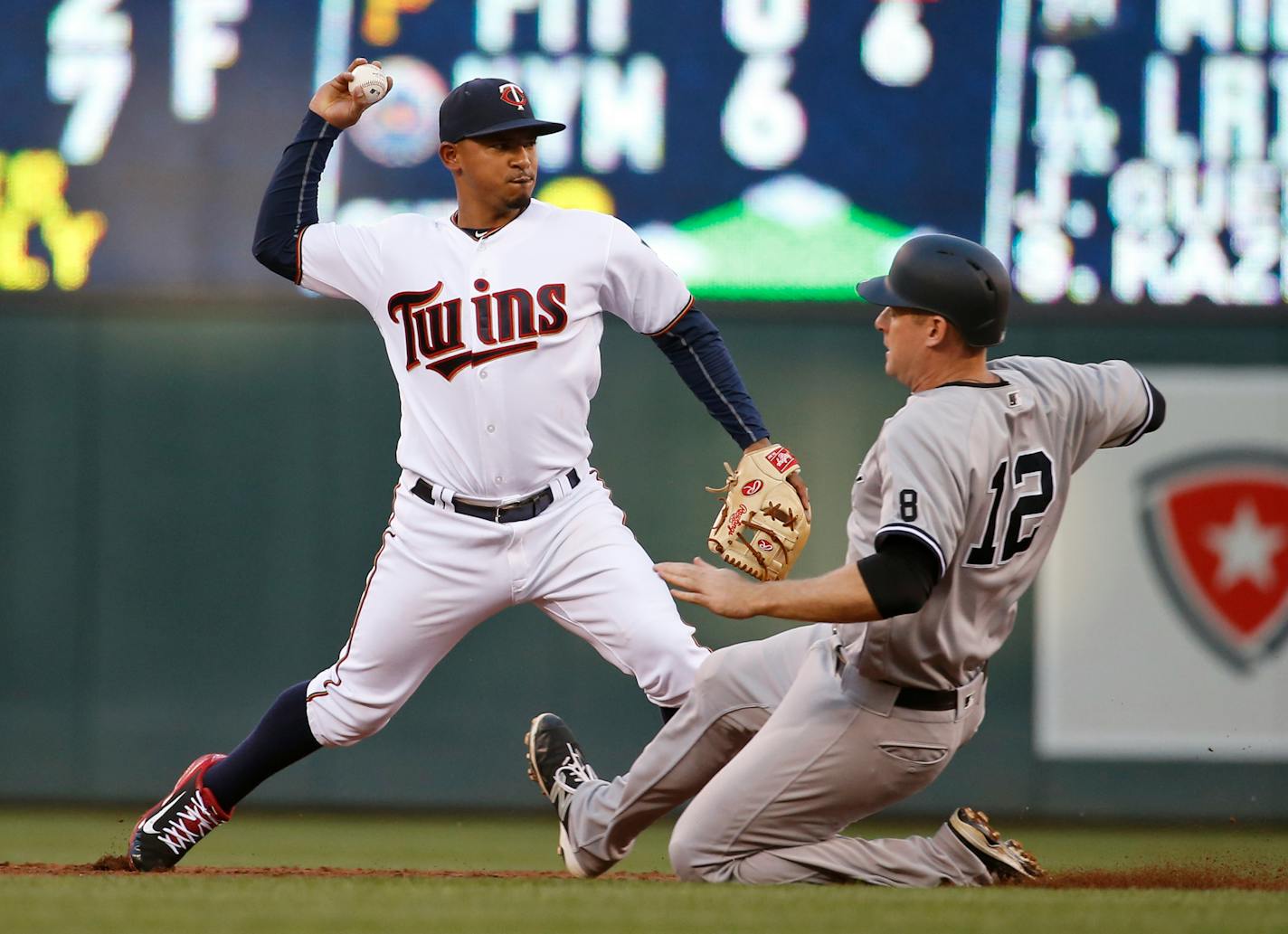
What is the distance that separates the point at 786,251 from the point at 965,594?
313 cm

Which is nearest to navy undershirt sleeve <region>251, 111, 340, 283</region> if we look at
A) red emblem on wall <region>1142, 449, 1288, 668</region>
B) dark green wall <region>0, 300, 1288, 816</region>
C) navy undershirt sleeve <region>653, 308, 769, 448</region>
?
navy undershirt sleeve <region>653, 308, 769, 448</region>

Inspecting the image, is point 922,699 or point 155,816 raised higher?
point 922,699

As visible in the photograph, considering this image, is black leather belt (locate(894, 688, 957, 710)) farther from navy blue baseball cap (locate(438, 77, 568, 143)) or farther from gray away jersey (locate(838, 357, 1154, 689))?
navy blue baseball cap (locate(438, 77, 568, 143))

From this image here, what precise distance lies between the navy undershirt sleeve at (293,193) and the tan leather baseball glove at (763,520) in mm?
1013

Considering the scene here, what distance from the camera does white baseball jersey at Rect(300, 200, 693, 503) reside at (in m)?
3.62

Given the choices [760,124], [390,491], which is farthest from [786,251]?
[390,491]

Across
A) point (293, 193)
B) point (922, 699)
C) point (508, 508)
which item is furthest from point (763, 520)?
point (293, 193)

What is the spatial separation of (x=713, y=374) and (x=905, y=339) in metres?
0.76

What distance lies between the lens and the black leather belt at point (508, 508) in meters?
3.61

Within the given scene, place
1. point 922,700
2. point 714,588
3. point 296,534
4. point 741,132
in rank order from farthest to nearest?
point 296,534
point 741,132
point 922,700
point 714,588

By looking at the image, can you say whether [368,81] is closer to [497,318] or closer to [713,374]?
[497,318]

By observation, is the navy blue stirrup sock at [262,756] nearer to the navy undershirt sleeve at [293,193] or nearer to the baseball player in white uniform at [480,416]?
the baseball player in white uniform at [480,416]

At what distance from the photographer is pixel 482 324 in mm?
3648

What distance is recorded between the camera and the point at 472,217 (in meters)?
3.79
